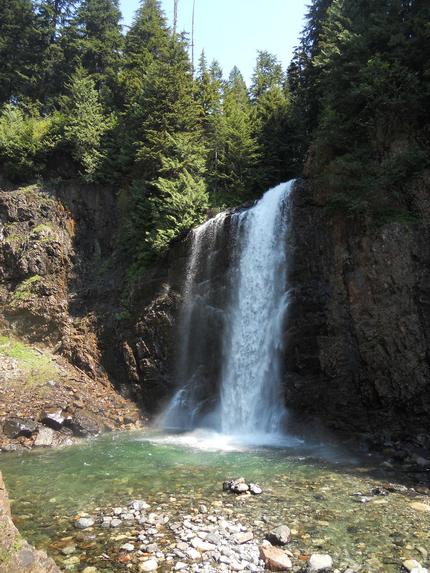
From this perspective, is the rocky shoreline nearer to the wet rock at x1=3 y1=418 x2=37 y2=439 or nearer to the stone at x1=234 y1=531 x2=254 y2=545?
the stone at x1=234 y1=531 x2=254 y2=545

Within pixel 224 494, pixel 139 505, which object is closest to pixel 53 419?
A: pixel 139 505

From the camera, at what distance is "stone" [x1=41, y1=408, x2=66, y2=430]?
46.6 ft

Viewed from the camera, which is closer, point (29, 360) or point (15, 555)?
point (15, 555)

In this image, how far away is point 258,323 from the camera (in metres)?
16.3

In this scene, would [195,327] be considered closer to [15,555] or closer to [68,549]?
[68,549]

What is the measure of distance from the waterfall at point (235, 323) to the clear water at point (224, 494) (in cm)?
263

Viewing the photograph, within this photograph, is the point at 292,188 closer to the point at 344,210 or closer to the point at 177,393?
the point at 344,210

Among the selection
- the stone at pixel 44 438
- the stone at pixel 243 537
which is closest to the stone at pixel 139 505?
the stone at pixel 243 537

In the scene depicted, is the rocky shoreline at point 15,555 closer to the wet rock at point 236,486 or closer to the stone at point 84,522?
the stone at point 84,522

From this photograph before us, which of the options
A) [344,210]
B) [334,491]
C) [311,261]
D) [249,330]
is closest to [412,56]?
[344,210]

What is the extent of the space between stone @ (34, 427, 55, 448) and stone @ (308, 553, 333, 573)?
984 centimetres

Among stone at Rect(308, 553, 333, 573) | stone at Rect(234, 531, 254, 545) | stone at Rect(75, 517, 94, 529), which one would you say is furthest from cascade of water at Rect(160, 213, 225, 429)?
stone at Rect(308, 553, 333, 573)

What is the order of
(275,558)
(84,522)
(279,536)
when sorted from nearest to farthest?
(275,558), (279,536), (84,522)

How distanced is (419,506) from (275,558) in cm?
338
